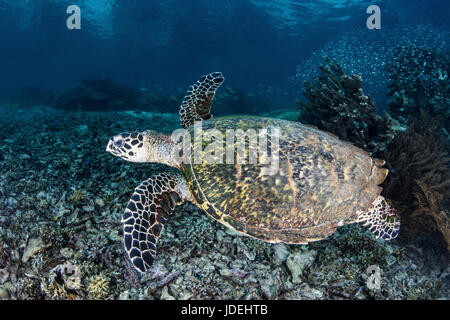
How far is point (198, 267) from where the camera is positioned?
7.11ft

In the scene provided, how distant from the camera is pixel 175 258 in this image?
2.21 m

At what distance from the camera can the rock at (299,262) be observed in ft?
7.38

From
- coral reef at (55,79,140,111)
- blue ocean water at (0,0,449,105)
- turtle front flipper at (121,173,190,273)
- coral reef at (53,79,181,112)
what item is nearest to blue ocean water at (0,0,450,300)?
turtle front flipper at (121,173,190,273)

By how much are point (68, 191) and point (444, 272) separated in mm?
4543

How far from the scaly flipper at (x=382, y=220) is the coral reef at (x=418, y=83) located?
11.8 ft

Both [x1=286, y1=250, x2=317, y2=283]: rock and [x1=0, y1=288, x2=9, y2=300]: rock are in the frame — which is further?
[x1=286, y1=250, x2=317, y2=283]: rock

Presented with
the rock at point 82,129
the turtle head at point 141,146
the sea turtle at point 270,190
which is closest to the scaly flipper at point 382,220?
the sea turtle at point 270,190

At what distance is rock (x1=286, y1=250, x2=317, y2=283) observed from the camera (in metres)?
2.25

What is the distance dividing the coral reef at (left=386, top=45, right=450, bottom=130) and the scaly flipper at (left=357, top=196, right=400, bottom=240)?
11.8 ft

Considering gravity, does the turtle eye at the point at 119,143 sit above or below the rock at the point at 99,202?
above

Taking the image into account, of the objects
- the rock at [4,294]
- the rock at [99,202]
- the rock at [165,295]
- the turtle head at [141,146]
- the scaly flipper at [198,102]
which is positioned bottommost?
the rock at [4,294]

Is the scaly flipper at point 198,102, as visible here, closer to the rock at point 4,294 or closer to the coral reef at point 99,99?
the rock at point 4,294

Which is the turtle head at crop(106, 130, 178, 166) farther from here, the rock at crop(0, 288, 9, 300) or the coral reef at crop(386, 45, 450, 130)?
the coral reef at crop(386, 45, 450, 130)
